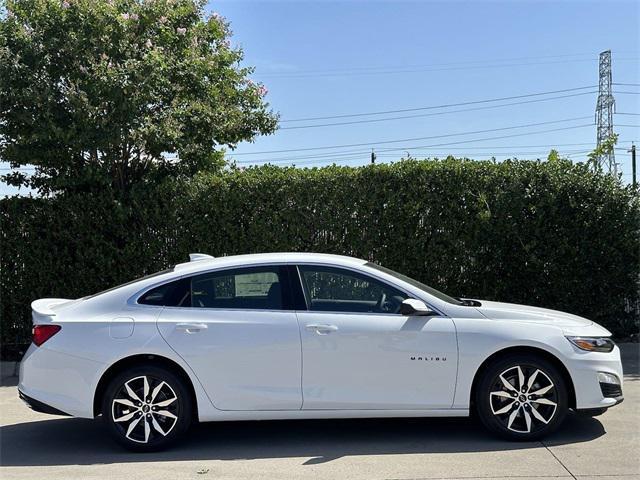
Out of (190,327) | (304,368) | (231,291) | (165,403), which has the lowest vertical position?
(165,403)

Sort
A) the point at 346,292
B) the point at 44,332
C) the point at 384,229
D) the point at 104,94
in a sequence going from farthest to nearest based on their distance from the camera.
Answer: the point at 384,229 < the point at 104,94 < the point at 346,292 < the point at 44,332

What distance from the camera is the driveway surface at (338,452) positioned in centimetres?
518

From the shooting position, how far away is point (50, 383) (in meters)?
5.64

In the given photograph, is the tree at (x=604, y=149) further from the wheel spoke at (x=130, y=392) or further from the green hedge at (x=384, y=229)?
the wheel spoke at (x=130, y=392)

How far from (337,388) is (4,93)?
630cm

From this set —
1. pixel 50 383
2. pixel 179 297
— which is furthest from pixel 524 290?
pixel 50 383

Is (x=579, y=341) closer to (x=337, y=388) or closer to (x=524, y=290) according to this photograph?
(x=337, y=388)

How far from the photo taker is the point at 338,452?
223 inches

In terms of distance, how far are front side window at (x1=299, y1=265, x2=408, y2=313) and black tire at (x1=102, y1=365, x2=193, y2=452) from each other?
1.29m

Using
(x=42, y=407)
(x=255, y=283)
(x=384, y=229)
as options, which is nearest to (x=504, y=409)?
(x=255, y=283)

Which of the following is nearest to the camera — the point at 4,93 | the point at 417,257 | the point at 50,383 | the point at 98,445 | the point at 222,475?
the point at 222,475

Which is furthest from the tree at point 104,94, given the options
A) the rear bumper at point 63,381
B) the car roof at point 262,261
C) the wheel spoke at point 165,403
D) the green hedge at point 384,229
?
the wheel spoke at point 165,403

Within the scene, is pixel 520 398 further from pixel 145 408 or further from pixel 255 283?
pixel 145 408

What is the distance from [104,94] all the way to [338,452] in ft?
19.1
